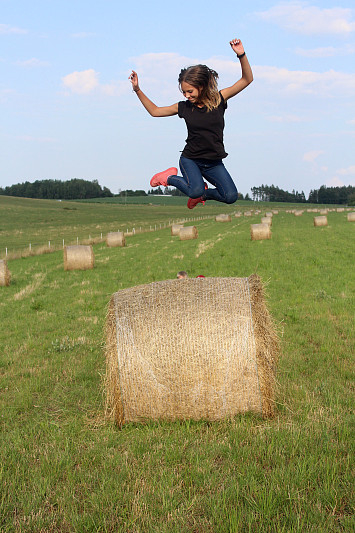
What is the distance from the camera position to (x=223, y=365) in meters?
6.15

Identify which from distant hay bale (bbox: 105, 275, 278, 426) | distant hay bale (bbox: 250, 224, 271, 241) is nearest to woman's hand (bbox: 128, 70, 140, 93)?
distant hay bale (bbox: 105, 275, 278, 426)

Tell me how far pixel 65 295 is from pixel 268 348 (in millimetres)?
12185

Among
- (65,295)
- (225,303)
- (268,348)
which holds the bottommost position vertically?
(65,295)

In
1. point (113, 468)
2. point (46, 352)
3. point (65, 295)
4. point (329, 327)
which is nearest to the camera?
point (113, 468)

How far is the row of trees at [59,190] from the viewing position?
154137 mm

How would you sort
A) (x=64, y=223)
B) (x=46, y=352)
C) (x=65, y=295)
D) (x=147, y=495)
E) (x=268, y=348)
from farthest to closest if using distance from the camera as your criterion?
(x=64, y=223) < (x=65, y=295) < (x=46, y=352) < (x=268, y=348) < (x=147, y=495)

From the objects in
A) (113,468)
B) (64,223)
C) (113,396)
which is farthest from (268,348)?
(64,223)

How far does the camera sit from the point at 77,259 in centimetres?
2450

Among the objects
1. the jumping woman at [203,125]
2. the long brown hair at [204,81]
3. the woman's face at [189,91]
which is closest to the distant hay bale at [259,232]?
the jumping woman at [203,125]

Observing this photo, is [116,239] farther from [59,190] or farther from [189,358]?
[59,190]

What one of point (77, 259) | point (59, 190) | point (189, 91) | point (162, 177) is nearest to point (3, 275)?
point (77, 259)

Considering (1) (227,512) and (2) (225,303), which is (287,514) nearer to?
(1) (227,512)

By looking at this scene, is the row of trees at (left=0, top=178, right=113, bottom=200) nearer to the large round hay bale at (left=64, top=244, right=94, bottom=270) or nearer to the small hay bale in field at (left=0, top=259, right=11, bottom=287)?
the large round hay bale at (left=64, top=244, right=94, bottom=270)

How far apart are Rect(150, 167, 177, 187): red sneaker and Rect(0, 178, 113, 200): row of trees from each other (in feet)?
484
